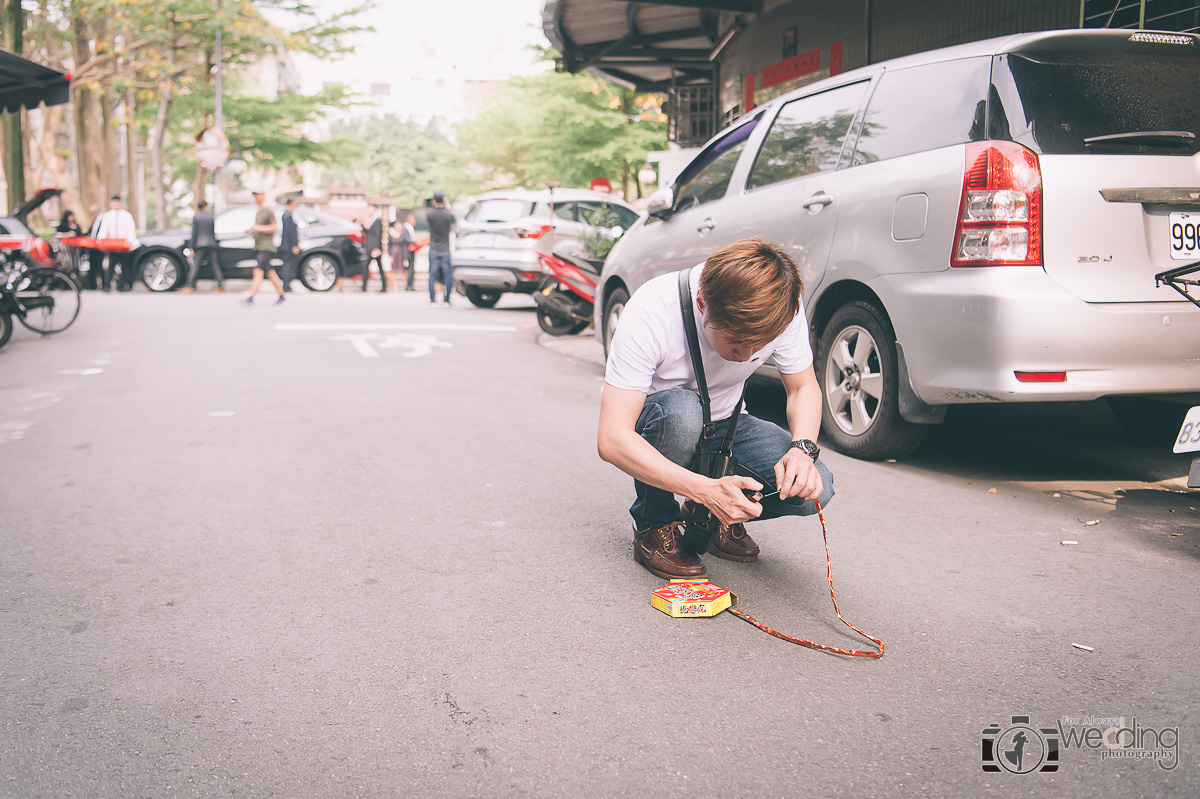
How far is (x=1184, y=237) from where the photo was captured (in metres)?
4.11

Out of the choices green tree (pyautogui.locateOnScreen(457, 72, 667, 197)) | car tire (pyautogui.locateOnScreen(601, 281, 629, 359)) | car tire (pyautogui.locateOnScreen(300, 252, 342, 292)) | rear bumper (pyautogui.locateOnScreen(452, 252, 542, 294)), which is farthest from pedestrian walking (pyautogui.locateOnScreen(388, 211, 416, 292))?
car tire (pyautogui.locateOnScreen(601, 281, 629, 359))

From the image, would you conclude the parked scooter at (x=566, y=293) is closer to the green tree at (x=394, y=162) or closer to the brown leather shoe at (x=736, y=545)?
the brown leather shoe at (x=736, y=545)

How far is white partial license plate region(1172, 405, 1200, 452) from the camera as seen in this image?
361 centimetres

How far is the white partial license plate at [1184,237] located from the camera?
410 cm

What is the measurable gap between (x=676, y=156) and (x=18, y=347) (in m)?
9.15

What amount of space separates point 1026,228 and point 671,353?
73.3 inches

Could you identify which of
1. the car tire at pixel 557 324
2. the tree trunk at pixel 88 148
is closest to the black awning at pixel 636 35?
the car tire at pixel 557 324

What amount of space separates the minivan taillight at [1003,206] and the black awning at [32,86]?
1162cm

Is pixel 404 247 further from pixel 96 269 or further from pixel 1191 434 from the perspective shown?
pixel 1191 434

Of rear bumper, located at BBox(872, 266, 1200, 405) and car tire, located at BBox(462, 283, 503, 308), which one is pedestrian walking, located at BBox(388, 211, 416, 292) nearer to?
car tire, located at BBox(462, 283, 503, 308)

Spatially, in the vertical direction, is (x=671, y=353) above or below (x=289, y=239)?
below

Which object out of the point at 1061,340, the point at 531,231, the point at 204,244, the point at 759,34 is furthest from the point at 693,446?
the point at 204,244

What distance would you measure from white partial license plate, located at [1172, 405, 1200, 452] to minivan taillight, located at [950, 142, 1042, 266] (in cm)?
84

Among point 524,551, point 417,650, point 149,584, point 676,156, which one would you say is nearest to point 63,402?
point 149,584
